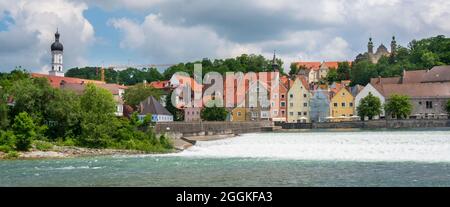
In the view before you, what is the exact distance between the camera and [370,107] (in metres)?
85.4

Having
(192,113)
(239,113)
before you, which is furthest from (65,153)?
(239,113)

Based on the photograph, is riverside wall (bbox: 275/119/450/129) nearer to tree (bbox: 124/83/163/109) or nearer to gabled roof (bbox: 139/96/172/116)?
tree (bbox: 124/83/163/109)

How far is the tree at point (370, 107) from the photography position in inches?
3354

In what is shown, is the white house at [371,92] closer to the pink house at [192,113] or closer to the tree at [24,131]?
the pink house at [192,113]

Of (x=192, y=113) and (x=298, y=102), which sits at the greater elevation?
(x=298, y=102)

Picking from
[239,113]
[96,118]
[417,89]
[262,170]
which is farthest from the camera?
[239,113]

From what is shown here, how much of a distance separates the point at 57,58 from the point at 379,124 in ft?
223

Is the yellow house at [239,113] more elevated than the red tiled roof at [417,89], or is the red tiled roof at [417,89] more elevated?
the red tiled roof at [417,89]

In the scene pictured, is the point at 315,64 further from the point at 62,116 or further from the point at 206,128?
the point at 62,116

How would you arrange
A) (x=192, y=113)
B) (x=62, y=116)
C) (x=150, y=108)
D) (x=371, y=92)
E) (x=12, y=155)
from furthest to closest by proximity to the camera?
(x=371, y=92) → (x=192, y=113) → (x=150, y=108) → (x=62, y=116) → (x=12, y=155)

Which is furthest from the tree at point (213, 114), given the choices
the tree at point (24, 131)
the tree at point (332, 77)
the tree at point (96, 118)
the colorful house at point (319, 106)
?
the tree at point (332, 77)

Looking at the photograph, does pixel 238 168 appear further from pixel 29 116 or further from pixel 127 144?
pixel 29 116

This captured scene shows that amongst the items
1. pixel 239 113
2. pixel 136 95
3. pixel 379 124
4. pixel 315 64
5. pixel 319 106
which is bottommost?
pixel 379 124

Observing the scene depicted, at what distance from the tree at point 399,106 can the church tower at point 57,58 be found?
217ft
